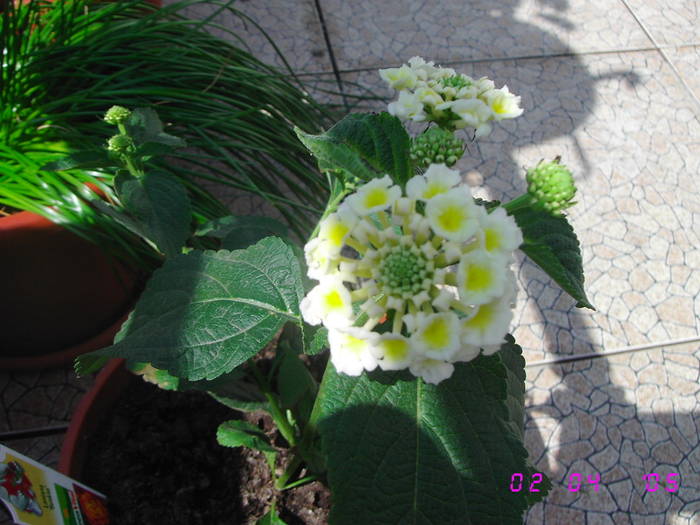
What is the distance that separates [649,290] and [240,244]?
115 cm

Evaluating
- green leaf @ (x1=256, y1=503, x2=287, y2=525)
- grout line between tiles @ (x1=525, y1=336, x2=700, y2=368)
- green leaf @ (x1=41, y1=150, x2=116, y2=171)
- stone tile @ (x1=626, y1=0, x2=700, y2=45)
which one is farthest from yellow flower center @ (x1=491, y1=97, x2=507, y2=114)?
stone tile @ (x1=626, y1=0, x2=700, y2=45)

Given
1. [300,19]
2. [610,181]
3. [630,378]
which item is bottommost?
[630,378]

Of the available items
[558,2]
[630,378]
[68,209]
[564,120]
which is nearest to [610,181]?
[564,120]

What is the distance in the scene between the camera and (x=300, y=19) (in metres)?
2.11

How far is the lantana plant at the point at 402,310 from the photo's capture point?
1.76 ft

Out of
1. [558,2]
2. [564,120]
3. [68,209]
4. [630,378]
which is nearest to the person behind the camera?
[68,209]

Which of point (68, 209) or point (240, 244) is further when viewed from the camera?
point (68, 209)

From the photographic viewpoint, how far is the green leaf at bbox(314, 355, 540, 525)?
0.57m

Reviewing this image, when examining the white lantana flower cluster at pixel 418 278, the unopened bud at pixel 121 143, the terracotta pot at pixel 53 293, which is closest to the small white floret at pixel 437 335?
the white lantana flower cluster at pixel 418 278

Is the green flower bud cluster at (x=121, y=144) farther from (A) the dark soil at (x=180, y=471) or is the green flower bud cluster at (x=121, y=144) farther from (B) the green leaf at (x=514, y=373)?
(B) the green leaf at (x=514, y=373)

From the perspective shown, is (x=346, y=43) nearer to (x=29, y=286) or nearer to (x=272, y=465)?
(x=29, y=286)

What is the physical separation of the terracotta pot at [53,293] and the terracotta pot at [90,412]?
0.81 feet

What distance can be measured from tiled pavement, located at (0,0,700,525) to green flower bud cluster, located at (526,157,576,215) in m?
0.86

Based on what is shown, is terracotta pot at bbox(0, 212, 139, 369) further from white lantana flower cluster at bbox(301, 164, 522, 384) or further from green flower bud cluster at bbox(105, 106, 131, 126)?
white lantana flower cluster at bbox(301, 164, 522, 384)
